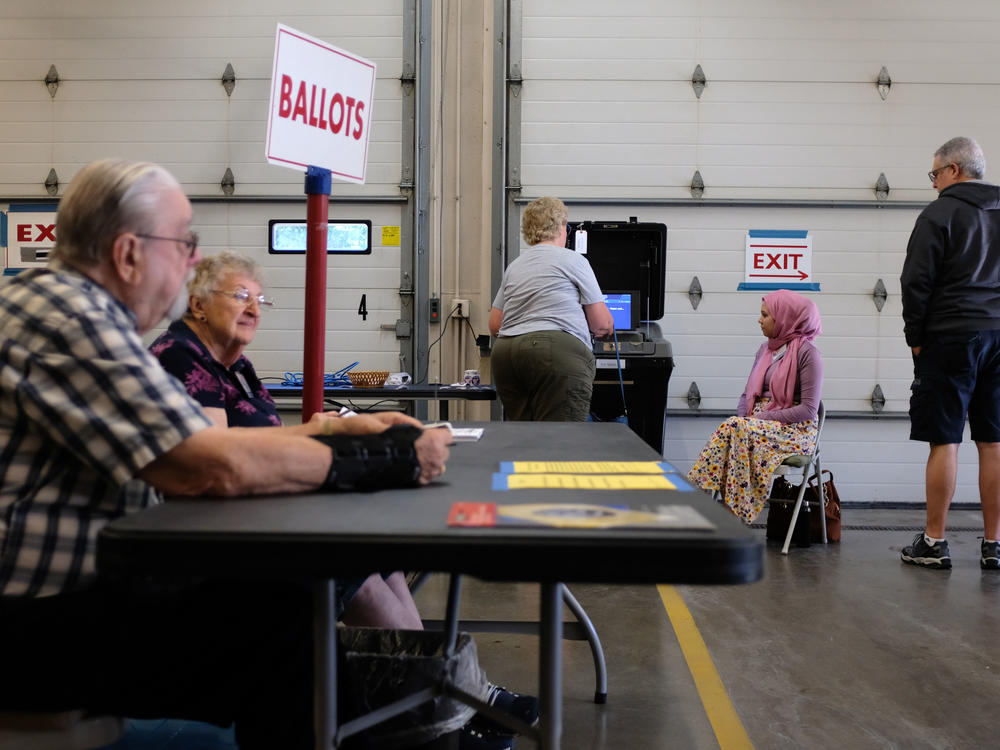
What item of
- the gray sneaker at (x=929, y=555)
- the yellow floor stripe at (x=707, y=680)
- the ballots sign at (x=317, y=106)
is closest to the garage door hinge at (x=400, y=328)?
the yellow floor stripe at (x=707, y=680)

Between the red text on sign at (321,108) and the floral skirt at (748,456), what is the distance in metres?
3.00

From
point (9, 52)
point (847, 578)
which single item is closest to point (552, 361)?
point (847, 578)

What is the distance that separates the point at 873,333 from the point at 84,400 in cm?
567

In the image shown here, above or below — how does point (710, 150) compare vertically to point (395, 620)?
above

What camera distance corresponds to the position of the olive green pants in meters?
3.95

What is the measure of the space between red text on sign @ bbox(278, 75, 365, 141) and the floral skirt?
2996 mm

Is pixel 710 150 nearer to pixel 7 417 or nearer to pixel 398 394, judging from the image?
pixel 398 394

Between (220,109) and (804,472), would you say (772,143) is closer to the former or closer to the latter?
(804,472)

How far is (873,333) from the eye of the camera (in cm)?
602

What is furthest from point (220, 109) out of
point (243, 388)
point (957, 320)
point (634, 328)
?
point (957, 320)

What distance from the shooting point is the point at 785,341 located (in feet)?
16.1

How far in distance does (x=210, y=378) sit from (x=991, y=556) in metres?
3.70

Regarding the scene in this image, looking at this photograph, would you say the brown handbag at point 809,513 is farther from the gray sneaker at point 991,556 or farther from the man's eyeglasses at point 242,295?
the man's eyeglasses at point 242,295

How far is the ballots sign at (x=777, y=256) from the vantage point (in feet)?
19.7
